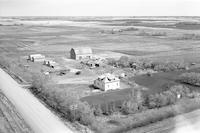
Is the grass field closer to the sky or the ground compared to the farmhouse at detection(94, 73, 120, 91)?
closer to the ground

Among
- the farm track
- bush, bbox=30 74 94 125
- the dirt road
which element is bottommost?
the dirt road

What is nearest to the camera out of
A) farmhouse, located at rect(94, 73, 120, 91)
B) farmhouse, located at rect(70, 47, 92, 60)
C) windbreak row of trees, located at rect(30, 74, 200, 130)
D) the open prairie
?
windbreak row of trees, located at rect(30, 74, 200, 130)

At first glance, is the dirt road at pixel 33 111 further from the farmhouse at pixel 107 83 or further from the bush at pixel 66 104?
the farmhouse at pixel 107 83

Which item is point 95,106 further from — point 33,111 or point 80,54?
point 80,54

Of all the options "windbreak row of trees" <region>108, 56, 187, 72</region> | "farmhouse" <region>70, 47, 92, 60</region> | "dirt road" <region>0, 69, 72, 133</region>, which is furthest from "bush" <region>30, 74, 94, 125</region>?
"farmhouse" <region>70, 47, 92, 60</region>

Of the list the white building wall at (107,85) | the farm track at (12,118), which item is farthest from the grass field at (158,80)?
the farm track at (12,118)

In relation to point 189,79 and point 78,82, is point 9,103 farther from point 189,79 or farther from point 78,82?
point 189,79

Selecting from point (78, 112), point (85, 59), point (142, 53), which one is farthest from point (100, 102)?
point (142, 53)

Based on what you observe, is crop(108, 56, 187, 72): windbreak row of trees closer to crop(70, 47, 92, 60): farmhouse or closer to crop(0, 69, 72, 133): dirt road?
crop(70, 47, 92, 60): farmhouse
